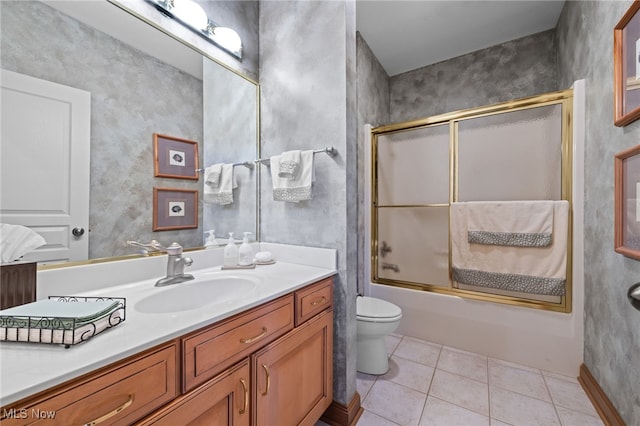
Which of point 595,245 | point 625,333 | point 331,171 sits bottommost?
point 625,333

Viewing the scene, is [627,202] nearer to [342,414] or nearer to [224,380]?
[342,414]

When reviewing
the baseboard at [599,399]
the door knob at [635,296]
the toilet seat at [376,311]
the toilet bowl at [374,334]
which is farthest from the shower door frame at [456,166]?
the door knob at [635,296]

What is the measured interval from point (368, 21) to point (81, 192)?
2396 millimetres

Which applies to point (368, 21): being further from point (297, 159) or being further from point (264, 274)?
point (264, 274)

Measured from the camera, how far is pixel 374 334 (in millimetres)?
1669

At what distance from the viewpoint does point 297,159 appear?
1.40 m

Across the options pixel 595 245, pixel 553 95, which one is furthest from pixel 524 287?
pixel 553 95

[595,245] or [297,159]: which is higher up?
[297,159]

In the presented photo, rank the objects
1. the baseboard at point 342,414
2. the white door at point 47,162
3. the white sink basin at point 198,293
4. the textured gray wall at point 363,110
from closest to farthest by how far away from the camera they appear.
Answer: the white door at point 47,162 → the white sink basin at point 198,293 → the baseboard at point 342,414 → the textured gray wall at point 363,110

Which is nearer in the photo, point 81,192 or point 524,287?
point 81,192

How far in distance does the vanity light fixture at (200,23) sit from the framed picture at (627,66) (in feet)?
6.09

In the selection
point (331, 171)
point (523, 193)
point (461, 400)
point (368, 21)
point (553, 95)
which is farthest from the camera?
point (368, 21)

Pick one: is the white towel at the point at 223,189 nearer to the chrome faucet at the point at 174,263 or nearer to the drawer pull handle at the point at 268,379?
the chrome faucet at the point at 174,263

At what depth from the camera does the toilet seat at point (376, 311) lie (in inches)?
65.0
